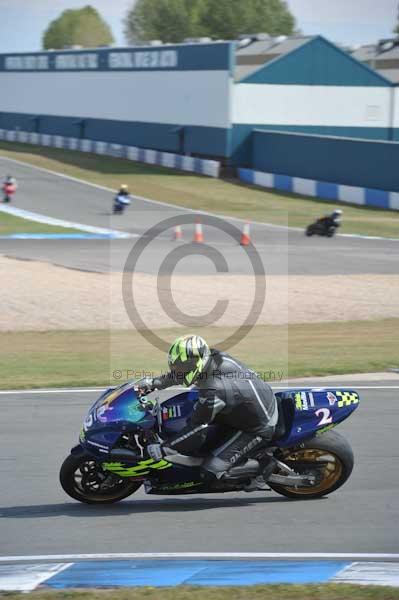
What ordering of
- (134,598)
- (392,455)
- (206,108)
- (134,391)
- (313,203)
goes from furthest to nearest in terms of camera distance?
(206,108) → (313,203) → (392,455) → (134,391) → (134,598)

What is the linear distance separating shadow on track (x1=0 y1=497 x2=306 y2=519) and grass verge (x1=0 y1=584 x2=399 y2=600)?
176 centimetres

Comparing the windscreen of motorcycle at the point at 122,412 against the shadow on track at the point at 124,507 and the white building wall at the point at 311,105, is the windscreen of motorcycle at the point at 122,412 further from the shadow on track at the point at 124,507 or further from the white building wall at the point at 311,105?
the white building wall at the point at 311,105

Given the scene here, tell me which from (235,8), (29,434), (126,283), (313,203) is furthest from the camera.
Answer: (235,8)

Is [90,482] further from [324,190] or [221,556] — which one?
[324,190]

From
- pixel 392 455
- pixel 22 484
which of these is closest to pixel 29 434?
pixel 22 484

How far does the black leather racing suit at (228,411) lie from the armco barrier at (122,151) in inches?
A: 1706

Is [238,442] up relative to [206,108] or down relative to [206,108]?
down

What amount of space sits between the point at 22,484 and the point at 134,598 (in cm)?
294

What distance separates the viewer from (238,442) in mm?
8023

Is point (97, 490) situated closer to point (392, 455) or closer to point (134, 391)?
point (134, 391)

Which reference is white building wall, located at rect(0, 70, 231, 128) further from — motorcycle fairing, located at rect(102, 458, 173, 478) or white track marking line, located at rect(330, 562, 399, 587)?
white track marking line, located at rect(330, 562, 399, 587)

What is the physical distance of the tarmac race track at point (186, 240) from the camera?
1038 inches

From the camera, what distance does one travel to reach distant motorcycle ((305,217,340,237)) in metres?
33.3

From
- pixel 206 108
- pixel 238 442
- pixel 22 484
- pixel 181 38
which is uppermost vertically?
pixel 181 38
